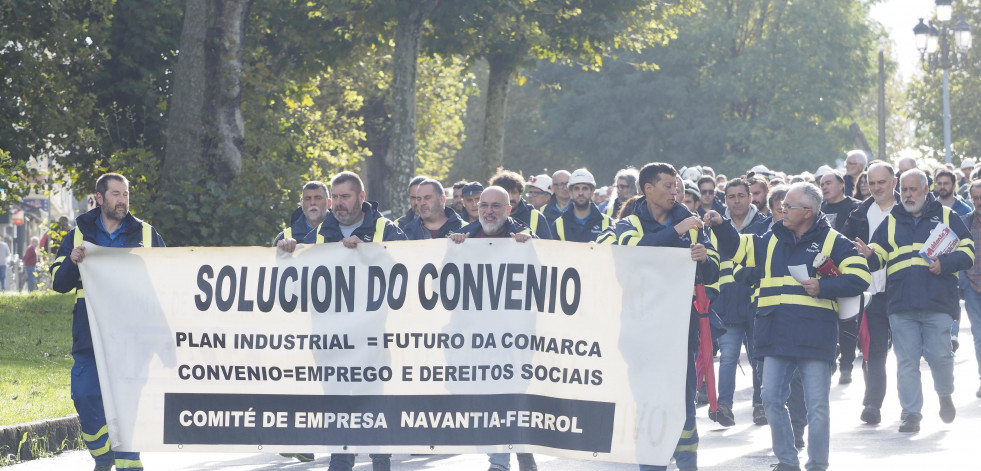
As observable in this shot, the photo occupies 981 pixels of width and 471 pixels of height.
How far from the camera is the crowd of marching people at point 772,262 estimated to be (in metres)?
8.98

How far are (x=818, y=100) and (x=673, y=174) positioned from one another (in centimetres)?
4963

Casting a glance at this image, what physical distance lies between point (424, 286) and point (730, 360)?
4.45 metres

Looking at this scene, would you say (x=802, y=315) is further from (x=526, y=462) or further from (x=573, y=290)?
(x=526, y=462)

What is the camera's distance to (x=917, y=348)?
11.7 metres

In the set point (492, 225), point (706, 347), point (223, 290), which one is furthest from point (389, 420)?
point (706, 347)

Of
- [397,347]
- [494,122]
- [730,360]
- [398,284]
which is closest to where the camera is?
Answer: [397,347]

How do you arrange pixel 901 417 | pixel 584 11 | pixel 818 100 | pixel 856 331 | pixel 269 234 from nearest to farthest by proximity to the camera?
pixel 901 417, pixel 856 331, pixel 269 234, pixel 584 11, pixel 818 100

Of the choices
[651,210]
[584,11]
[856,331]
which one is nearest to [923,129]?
[584,11]

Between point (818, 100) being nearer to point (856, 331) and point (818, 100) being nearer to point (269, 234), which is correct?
point (269, 234)

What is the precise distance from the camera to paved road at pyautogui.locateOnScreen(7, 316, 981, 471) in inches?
400

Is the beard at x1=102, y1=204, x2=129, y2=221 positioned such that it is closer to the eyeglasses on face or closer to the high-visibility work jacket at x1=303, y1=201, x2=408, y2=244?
the high-visibility work jacket at x1=303, y1=201, x2=408, y2=244

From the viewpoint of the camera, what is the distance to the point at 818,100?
57.1m

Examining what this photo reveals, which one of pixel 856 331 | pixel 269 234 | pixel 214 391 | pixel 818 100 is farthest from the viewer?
pixel 818 100

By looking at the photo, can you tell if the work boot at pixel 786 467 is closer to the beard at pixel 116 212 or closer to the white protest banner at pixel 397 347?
the white protest banner at pixel 397 347
